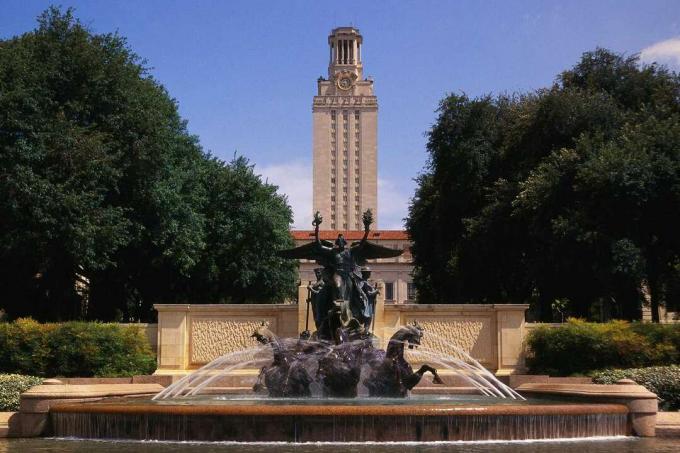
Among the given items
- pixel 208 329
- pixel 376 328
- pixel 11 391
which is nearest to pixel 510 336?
pixel 376 328

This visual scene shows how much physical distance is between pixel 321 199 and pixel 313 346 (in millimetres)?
131232

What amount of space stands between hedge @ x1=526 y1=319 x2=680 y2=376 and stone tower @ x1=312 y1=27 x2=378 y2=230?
121 metres

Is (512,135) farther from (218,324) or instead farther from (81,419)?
(81,419)

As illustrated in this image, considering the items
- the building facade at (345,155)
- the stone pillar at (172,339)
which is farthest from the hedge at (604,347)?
the building facade at (345,155)

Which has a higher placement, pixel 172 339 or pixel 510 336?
pixel 510 336

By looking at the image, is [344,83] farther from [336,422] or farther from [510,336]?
[336,422]

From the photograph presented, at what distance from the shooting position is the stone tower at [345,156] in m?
152

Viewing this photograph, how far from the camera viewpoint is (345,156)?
152875 millimetres

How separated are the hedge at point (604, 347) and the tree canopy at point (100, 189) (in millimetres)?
17532

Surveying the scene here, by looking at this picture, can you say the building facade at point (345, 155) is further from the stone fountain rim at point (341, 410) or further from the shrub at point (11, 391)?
the stone fountain rim at point (341, 410)

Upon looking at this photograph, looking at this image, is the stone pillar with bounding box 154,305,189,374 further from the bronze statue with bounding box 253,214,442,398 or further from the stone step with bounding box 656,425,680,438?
the stone step with bounding box 656,425,680,438

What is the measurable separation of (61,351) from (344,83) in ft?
440

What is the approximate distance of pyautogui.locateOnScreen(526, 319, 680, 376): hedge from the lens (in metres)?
26.8

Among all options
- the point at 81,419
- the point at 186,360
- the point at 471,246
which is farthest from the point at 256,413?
the point at 471,246
